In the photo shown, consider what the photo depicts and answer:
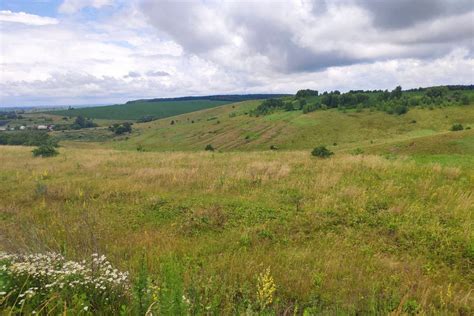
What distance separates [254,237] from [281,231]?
2.57ft

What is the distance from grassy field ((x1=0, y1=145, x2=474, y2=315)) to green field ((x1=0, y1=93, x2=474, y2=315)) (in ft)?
0.12

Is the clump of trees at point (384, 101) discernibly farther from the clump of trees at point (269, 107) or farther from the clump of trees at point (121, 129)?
the clump of trees at point (121, 129)

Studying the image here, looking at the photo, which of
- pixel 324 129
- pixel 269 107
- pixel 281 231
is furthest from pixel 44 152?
pixel 269 107

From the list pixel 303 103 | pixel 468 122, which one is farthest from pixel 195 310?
pixel 303 103

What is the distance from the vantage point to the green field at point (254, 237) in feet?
13.0

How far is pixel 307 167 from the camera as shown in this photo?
1511cm

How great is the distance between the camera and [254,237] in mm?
7352

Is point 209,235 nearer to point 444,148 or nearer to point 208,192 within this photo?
point 208,192

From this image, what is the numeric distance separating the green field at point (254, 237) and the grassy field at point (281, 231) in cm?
4

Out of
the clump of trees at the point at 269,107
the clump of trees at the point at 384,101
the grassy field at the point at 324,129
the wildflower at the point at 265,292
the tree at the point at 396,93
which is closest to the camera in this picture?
the wildflower at the point at 265,292

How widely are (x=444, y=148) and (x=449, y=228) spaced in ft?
71.3

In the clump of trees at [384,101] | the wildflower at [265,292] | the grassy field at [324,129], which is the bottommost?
the grassy field at [324,129]

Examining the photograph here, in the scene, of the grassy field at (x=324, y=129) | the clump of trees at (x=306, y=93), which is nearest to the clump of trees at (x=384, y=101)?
the grassy field at (x=324, y=129)

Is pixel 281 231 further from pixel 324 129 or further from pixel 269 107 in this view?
pixel 269 107
